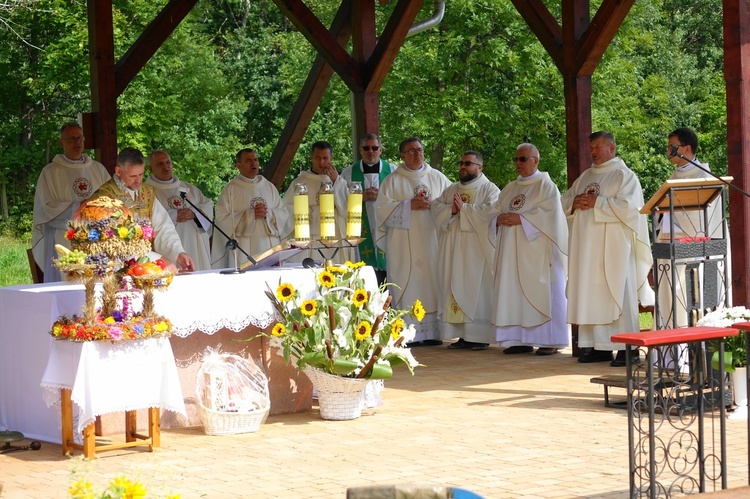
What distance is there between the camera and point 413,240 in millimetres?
12977

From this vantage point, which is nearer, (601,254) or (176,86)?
(601,254)

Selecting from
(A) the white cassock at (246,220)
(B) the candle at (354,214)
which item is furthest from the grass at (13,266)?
(B) the candle at (354,214)

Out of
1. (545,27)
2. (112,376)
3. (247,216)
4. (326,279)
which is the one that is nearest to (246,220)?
(247,216)

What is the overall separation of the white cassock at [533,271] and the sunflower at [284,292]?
4.21m

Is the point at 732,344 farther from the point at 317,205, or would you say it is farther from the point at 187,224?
the point at 187,224

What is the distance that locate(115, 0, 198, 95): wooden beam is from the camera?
39.2 ft

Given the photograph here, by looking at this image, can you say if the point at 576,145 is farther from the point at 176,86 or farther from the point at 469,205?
the point at 176,86

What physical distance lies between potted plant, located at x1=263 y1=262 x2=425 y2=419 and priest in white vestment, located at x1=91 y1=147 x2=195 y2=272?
3.37 feet

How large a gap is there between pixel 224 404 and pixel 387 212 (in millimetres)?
5280

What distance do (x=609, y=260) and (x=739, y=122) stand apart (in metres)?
2.60

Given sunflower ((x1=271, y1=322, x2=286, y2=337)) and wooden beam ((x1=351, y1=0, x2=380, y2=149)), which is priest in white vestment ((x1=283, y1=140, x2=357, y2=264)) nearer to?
wooden beam ((x1=351, y1=0, x2=380, y2=149))

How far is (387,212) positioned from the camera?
42.3ft

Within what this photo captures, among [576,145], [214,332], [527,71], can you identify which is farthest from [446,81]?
[214,332]

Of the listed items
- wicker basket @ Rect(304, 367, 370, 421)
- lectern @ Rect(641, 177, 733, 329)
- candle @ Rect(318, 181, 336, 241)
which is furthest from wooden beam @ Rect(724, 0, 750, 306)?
candle @ Rect(318, 181, 336, 241)
